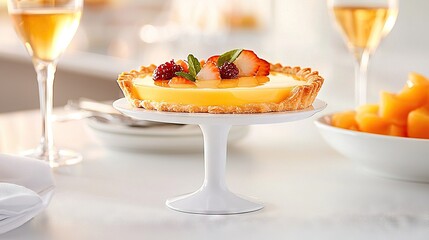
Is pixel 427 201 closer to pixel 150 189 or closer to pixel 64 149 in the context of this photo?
pixel 150 189

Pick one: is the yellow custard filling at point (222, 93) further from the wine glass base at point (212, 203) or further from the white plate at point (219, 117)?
the wine glass base at point (212, 203)

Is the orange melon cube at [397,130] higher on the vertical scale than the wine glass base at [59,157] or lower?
higher

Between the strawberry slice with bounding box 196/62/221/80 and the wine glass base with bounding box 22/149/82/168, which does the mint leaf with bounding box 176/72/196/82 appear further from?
the wine glass base with bounding box 22/149/82/168

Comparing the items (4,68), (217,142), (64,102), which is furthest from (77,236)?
(4,68)

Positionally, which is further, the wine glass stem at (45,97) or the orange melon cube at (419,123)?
the wine glass stem at (45,97)

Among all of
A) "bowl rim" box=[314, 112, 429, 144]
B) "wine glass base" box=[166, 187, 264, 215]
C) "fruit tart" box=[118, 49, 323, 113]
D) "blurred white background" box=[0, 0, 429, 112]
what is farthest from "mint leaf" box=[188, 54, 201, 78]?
"blurred white background" box=[0, 0, 429, 112]

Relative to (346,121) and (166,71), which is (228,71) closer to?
(166,71)

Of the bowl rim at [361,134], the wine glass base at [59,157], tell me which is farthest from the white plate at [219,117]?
the wine glass base at [59,157]
